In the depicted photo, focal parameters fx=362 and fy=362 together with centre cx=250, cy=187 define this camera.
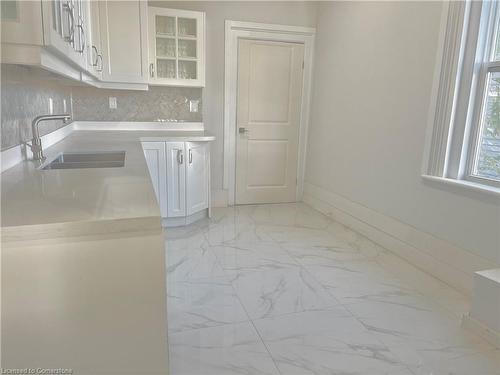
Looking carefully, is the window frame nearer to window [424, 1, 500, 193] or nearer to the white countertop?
window [424, 1, 500, 193]

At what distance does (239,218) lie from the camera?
13.0 feet

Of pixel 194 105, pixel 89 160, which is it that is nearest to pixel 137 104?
pixel 194 105

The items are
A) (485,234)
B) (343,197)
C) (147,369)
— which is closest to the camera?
(147,369)

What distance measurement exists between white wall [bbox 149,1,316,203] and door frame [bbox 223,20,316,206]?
0.06 metres

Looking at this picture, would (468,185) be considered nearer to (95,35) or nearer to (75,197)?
(75,197)

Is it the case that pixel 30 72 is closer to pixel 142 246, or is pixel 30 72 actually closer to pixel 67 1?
pixel 67 1

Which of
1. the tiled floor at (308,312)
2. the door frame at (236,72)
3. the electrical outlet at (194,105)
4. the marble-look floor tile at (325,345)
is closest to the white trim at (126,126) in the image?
the electrical outlet at (194,105)

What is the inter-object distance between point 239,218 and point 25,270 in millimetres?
3068

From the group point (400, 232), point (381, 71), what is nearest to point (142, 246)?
point (400, 232)

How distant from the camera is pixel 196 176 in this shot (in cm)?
357

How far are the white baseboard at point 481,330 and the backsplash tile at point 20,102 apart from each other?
2498mm

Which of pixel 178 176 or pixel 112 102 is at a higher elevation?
pixel 112 102

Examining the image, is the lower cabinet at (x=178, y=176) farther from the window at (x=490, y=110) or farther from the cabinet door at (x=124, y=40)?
the window at (x=490, y=110)

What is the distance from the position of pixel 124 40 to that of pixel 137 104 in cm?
73
